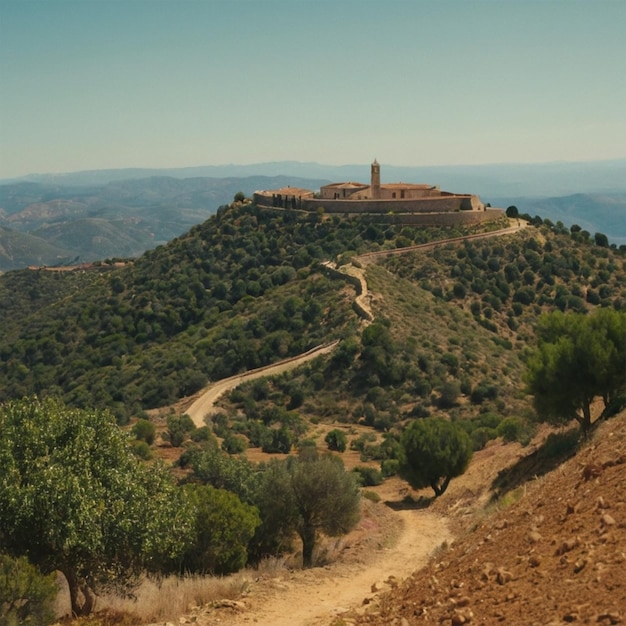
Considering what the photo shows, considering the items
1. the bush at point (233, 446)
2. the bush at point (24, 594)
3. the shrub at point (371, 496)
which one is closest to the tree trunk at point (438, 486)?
the shrub at point (371, 496)

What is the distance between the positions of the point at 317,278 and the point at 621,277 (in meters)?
23.1

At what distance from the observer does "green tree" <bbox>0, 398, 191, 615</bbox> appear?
1059 centimetres

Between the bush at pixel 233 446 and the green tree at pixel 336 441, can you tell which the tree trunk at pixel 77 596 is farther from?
the green tree at pixel 336 441

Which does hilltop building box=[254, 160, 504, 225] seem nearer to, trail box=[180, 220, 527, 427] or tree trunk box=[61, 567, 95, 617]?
trail box=[180, 220, 527, 427]

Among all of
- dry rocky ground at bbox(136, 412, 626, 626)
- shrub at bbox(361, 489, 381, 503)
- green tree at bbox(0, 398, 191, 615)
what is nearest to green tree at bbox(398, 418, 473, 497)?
shrub at bbox(361, 489, 381, 503)

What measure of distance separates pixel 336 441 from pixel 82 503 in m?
21.9

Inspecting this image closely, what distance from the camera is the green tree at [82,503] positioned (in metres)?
10.6

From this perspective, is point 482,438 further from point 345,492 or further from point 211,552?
point 211,552

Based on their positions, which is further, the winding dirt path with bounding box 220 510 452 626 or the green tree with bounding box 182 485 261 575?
the green tree with bounding box 182 485 261 575

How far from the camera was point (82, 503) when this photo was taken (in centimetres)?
1056

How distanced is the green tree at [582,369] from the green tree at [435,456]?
337cm

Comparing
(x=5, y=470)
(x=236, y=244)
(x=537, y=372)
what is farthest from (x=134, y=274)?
(x=5, y=470)

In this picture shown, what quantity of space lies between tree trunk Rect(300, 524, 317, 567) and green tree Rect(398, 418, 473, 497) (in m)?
7.26

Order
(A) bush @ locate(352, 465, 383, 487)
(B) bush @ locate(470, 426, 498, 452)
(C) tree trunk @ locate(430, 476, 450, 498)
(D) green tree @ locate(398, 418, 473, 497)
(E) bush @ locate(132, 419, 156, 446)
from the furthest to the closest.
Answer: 1. (E) bush @ locate(132, 419, 156, 446)
2. (B) bush @ locate(470, 426, 498, 452)
3. (A) bush @ locate(352, 465, 383, 487)
4. (C) tree trunk @ locate(430, 476, 450, 498)
5. (D) green tree @ locate(398, 418, 473, 497)
